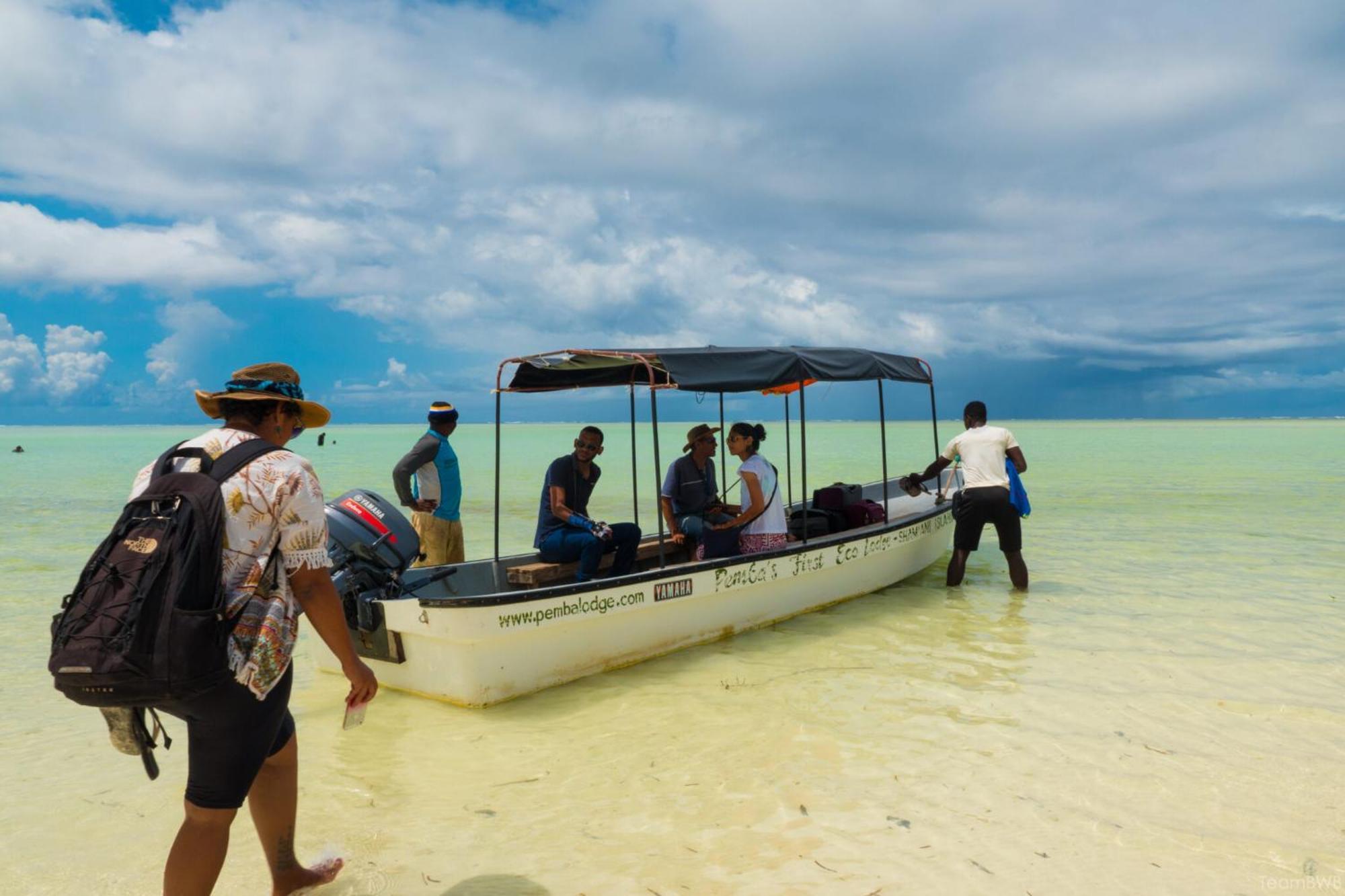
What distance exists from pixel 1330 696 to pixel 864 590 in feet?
13.8

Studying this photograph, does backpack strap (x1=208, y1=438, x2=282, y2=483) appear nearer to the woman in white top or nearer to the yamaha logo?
the yamaha logo

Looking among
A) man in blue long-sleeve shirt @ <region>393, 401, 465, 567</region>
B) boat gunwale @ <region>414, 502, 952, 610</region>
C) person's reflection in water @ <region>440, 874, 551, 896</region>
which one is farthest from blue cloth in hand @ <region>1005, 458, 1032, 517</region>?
person's reflection in water @ <region>440, 874, 551, 896</region>

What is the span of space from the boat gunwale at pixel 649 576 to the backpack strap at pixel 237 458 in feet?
9.89

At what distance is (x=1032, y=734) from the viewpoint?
210 inches

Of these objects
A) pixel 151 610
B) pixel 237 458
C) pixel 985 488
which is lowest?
pixel 985 488

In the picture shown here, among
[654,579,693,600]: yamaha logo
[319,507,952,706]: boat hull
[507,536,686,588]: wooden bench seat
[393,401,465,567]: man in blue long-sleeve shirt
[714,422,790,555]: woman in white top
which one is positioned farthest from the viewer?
[393,401,465,567]: man in blue long-sleeve shirt

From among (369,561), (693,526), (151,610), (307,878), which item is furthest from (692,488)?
(151,610)

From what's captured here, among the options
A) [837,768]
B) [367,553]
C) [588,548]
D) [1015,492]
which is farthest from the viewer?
[1015,492]

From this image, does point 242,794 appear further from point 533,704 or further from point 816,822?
point 533,704

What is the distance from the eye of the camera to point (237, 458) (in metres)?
2.46

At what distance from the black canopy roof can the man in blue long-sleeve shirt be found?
2.47ft

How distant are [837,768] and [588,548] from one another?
9.28ft

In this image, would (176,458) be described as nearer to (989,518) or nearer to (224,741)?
(224,741)

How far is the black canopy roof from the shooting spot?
686cm
